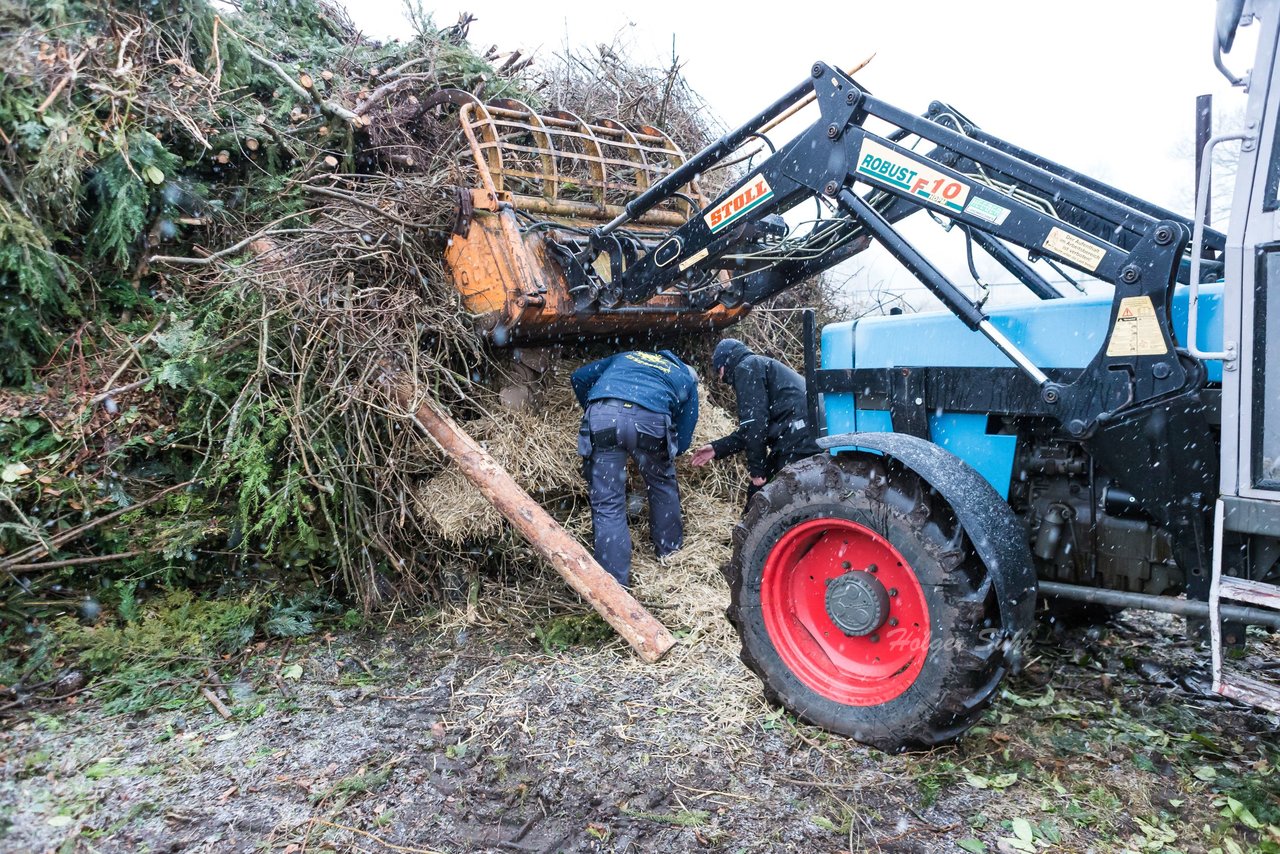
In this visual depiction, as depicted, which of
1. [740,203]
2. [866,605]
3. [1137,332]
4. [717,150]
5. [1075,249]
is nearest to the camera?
[1137,332]

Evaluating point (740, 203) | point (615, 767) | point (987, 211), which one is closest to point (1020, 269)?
point (987, 211)

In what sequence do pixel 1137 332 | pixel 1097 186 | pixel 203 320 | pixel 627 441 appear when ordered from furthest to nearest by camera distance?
pixel 627 441 → pixel 203 320 → pixel 1097 186 → pixel 1137 332

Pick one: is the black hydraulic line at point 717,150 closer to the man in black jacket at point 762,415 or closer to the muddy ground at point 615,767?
the man in black jacket at point 762,415

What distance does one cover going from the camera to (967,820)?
280 centimetres

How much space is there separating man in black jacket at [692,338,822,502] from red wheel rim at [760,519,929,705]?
1657 mm

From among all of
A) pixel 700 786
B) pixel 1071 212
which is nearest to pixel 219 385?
pixel 700 786

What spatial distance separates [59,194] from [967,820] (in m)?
5.20

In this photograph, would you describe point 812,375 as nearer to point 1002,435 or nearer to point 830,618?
point 1002,435

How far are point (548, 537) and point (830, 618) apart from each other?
153 centimetres

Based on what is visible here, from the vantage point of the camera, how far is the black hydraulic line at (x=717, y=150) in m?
3.66

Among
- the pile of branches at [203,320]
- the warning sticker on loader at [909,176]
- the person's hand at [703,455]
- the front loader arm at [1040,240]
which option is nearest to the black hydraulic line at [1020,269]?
the front loader arm at [1040,240]

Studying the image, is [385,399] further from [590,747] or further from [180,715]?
[590,747]

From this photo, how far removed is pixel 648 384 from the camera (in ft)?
16.2

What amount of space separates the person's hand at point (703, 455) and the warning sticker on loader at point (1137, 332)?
2.75 metres
